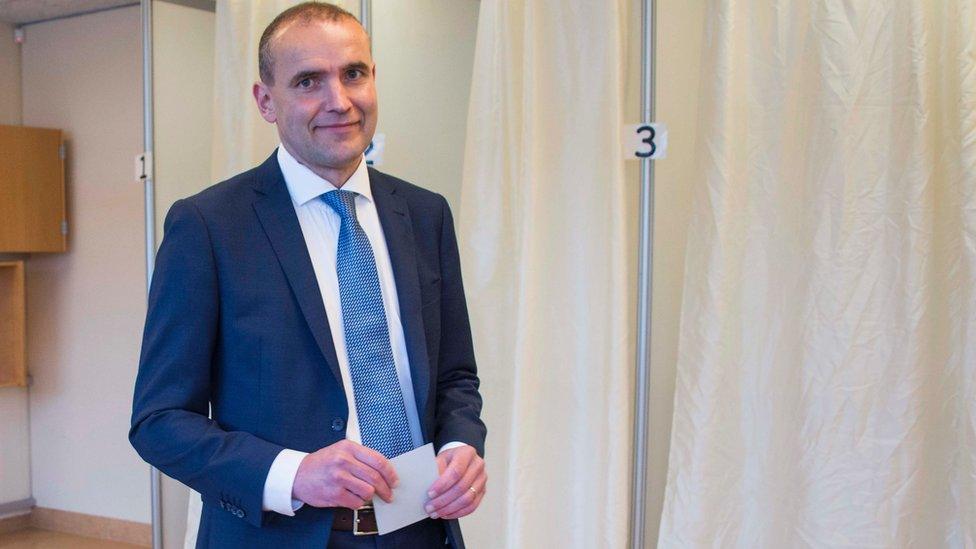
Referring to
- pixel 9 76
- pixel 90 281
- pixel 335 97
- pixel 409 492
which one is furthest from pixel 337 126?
pixel 9 76

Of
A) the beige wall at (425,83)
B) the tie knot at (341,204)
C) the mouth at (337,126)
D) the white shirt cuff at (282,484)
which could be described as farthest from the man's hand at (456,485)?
the beige wall at (425,83)

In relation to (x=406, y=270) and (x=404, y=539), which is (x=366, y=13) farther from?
(x=404, y=539)

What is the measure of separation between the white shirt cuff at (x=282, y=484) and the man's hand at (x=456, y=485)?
0.63ft

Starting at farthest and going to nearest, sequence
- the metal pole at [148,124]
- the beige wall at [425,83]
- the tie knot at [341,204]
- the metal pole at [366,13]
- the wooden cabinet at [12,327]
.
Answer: the wooden cabinet at [12,327]
the metal pole at [148,124]
the beige wall at [425,83]
the metal pole at [366,13]
the tie knot at [341,204]

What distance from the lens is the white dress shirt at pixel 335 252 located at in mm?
1411

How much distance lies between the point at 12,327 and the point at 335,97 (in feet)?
14.9

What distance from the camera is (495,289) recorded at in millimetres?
3135

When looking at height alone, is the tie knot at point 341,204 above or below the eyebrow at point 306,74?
below

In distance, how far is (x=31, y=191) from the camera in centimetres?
516

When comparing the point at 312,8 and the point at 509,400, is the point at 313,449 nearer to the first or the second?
the point at 312,8

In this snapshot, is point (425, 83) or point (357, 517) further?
point (425, 83)

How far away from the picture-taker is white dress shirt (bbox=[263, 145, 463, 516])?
141 centimetres

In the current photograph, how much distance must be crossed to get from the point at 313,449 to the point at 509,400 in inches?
70.0

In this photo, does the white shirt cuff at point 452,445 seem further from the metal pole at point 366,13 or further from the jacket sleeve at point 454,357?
the metal pole at point 366,13
